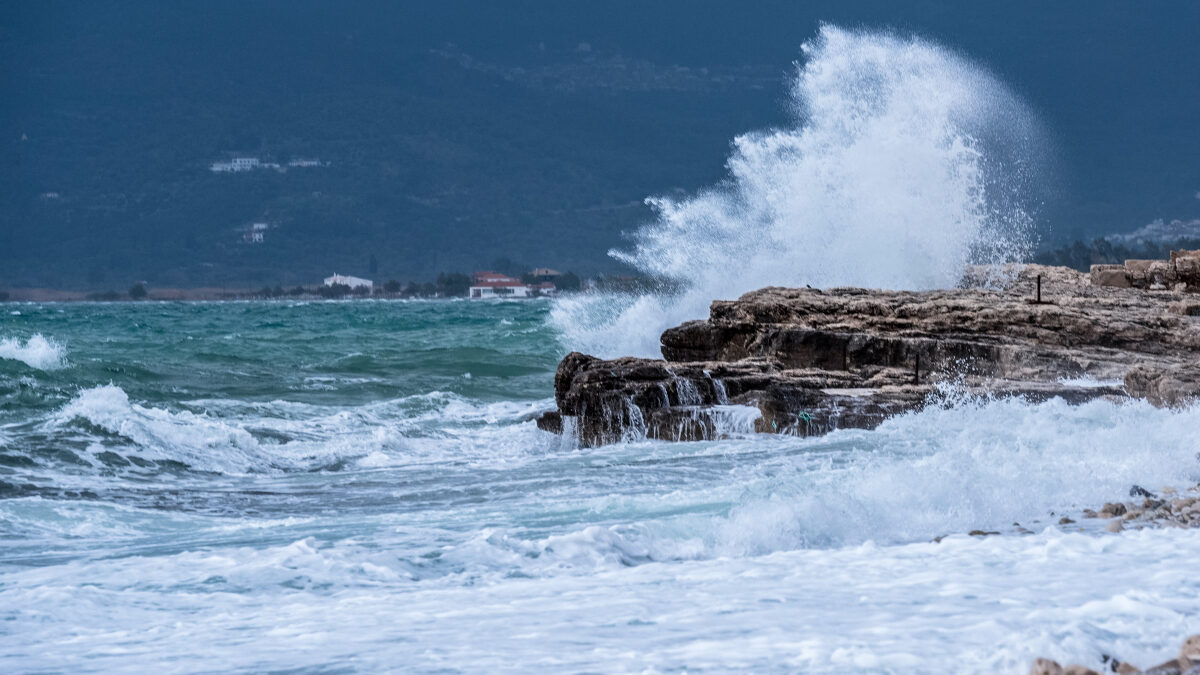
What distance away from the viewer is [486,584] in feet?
18.6

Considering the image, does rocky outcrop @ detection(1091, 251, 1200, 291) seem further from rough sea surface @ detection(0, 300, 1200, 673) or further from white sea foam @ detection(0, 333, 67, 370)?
white sea foam @ detection(0, 333, 67, 370)

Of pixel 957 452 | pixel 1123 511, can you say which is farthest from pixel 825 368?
pixel 1123 511

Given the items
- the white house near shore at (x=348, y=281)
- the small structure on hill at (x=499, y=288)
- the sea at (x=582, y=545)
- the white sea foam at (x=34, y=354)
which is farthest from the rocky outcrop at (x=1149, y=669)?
the white house near shore at (x=348, y=281)

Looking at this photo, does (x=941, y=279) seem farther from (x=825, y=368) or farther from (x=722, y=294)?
(x=825, y=368)

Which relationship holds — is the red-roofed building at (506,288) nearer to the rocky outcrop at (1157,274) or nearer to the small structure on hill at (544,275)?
the small structure on hill at (544,275)

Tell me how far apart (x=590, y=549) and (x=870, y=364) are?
5.68 meters

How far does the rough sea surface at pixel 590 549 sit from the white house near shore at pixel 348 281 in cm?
12288

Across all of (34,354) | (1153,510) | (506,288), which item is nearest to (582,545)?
(1153,510)

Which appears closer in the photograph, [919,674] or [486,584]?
[919,674]

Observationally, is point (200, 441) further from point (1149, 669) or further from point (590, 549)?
point (1149, 669)

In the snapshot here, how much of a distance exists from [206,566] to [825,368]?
21.9ft

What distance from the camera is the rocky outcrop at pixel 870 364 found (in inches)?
415

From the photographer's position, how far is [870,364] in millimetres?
11188

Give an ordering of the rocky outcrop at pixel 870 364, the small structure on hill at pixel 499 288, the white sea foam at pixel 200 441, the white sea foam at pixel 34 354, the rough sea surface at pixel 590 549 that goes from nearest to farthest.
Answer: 1. the rough sea surface at pixel 590 549
2. the rocky outcrop at pixel 870 364
3. the white sea foam at pixel 200 441
4. the white sea foam at pixel 34 354
5. the small structure on hill at pixel 499 288
